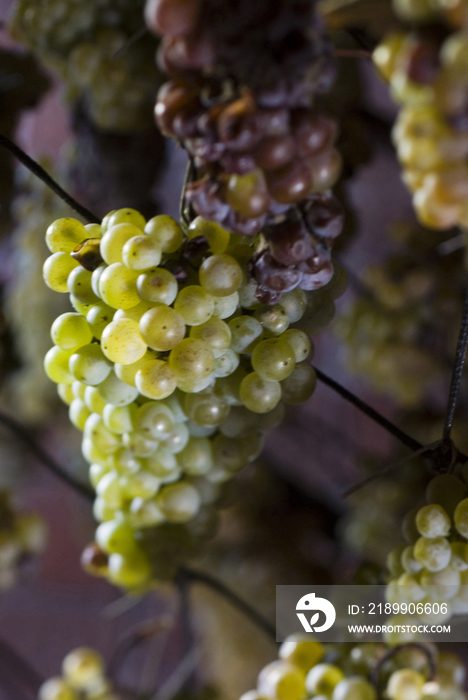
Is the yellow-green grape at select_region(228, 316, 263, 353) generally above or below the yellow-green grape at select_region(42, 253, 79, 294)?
below

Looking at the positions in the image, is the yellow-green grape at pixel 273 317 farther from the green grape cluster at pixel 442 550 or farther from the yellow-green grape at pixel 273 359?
the green grape cluster at pixel 442 550

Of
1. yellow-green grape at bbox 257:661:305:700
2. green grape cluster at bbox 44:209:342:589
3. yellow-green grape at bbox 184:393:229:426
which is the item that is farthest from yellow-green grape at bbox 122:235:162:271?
yellow-green grape at bbox 257:661:305:700

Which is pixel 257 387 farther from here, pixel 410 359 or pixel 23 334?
pixel 23 334

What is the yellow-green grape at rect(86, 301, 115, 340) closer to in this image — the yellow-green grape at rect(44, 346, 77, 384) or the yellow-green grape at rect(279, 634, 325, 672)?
the yellow-green grape at rect(44, 346, 77, 384)

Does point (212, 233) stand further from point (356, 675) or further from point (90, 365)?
point (356, 675)

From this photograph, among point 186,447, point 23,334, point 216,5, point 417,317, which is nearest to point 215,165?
point 216,5

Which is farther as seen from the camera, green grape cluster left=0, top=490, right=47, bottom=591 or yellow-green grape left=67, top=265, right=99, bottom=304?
green grape cluster left=0, top=490, right=47, bottom=591

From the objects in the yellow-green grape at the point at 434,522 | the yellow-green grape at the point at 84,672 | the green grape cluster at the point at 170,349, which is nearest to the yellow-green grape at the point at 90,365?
the green grape cluster at the point at 170,349
